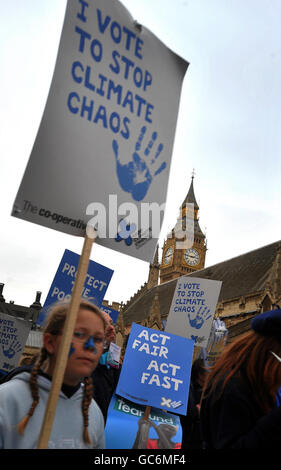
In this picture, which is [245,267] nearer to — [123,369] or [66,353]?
[123,369]

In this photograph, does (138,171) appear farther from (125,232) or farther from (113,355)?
(113,355)

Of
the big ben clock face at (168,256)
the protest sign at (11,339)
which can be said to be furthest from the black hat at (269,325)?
the big ben clock face at (168,256)

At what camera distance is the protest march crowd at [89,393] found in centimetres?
222

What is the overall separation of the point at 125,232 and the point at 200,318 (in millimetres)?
6049

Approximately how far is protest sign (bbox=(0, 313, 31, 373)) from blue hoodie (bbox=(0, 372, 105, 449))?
18.2 ft

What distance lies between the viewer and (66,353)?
2.21m

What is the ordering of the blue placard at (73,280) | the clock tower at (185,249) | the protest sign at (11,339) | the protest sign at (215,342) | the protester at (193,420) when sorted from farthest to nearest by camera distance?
the clock tower at (185,249)
the protest sign at (215,342)
the protest sign at (11,339)
the blue placard at (73,280)
the protester at (193,420)

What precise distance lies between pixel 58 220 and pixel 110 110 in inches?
30.2

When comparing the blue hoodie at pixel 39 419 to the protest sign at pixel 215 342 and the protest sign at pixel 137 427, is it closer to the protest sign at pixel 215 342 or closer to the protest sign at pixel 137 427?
the protest sign at pixel 137 427

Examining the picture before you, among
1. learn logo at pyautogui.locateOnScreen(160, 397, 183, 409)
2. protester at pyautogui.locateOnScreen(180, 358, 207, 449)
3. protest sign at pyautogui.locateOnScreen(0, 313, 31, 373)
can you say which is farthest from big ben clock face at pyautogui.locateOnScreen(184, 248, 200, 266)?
learn logo at pyautogui.locateOnScreen(160, 397, 183, 409)

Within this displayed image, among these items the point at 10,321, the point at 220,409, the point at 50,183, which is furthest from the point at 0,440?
the point at 10,321

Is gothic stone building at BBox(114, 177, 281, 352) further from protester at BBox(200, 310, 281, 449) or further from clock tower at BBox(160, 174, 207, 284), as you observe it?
protester at BBox(200, 310, 281, 449)

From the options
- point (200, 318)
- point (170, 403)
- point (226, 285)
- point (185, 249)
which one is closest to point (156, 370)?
point (170, 403)

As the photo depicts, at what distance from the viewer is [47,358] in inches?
95.3
